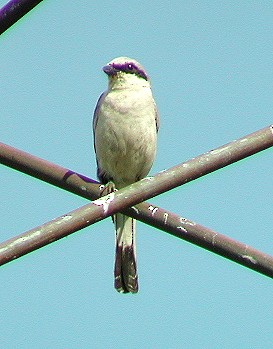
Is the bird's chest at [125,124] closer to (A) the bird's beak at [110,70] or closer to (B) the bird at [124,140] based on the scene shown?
(B) the bird at [124,140]

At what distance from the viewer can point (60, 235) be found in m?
2.31

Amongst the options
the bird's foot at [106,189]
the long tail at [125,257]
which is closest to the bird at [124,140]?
the long tail at [125,257]

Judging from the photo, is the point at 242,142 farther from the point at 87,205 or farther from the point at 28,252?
the point at 28,252

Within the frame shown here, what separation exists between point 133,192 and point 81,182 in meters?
0.26

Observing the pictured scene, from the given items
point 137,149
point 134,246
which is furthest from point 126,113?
point 134,246

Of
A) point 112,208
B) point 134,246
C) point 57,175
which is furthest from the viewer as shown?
point 134,246

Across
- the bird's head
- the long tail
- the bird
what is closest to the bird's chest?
the bird

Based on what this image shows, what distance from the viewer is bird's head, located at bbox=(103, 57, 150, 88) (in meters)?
5.27

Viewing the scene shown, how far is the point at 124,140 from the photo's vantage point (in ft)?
16.1

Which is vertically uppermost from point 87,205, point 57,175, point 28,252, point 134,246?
point 134,246

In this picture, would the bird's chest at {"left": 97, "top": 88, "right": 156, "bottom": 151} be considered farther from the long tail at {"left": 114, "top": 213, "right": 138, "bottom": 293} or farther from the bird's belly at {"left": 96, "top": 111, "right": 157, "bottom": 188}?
the long tail at {"left": 114, "top": 213, "right": 138, "bottom": 293}

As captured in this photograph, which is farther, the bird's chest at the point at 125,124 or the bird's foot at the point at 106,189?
the bird's chest at the point at 125,124

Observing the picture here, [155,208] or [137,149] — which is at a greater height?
[137,149]

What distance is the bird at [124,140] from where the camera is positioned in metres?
4.91
